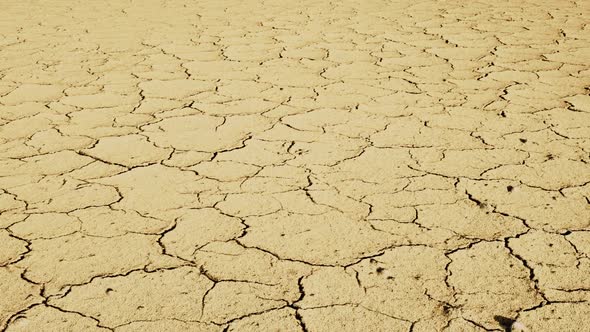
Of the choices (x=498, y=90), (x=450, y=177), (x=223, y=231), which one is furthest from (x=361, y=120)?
(x=223, y=231)

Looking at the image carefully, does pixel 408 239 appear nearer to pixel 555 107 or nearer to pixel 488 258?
pixel 488 258

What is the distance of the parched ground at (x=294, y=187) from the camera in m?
1.58

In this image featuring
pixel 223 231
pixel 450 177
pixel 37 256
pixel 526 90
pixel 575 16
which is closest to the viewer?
pixel 37 256

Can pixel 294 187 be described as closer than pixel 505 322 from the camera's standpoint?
No

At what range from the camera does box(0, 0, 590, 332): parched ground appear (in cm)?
158

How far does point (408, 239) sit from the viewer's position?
6.12 ft

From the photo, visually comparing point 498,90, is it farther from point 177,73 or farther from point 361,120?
point 177,73

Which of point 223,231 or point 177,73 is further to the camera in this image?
point 177,73

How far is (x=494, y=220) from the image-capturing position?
197cm

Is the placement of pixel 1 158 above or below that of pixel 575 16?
above

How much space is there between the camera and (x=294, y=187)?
7.20ft

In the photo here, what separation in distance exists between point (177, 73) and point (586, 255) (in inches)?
95.9

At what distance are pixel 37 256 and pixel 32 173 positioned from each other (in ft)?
1.98

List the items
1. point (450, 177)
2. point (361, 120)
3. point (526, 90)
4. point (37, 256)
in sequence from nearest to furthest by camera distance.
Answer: point (37, 256), point (450, 177), point (361, 120), point (526, 90)
